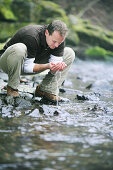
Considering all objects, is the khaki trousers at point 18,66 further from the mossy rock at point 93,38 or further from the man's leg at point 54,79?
the mossy rock at point 93,38

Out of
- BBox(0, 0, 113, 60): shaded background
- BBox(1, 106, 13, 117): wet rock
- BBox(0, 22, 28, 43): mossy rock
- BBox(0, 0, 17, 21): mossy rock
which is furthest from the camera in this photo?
BBox(0, 0, 113, 60): shaded background

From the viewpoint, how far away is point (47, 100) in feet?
16.1

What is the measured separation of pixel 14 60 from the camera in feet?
13.8

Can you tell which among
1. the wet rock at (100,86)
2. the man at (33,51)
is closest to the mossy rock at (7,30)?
the wet rock at (100,86)

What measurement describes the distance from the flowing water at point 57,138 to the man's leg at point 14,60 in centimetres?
52

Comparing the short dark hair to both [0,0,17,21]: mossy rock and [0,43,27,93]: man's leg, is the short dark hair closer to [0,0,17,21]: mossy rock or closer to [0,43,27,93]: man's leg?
[0,43,27,93]: man's leg

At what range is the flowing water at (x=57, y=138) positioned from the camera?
2.33 metres

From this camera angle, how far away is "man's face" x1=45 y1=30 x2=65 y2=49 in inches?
159

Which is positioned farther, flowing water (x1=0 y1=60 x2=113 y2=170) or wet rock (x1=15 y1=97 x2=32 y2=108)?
wet rock (x1=15 y1=97 x2=32 y2=108)

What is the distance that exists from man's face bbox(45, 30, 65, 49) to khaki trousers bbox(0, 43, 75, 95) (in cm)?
35

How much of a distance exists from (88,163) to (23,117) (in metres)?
1.49

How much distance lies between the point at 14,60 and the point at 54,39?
25.9 inches

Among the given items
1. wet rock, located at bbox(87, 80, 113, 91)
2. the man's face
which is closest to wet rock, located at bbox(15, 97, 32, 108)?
the man's face

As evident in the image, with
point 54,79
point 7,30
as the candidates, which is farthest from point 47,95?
point 7,30
